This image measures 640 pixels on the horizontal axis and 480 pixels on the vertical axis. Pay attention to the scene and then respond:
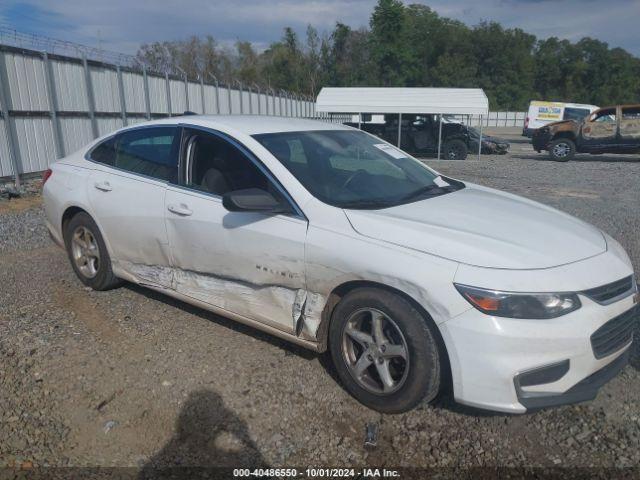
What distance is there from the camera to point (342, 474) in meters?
2.54

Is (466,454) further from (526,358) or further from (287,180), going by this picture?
(287,180)

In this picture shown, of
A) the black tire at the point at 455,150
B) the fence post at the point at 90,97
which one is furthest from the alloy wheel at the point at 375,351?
the black tire at the point at 455,150

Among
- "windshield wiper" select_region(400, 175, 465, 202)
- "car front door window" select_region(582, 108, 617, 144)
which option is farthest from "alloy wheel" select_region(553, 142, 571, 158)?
"windshield wiper" select_region(400, 175, 465, 202)

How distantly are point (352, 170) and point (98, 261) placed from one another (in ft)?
7.96

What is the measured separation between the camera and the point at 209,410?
3029 mm

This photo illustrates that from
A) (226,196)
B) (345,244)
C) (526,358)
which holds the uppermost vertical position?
(226,196)

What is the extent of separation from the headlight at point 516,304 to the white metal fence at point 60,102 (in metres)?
10.5

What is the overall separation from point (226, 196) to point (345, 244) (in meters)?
0.80

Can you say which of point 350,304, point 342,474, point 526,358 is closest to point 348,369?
point 350,304

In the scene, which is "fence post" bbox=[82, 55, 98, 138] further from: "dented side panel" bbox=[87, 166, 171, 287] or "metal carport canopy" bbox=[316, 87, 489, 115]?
"metal carport canopy" bbox=[316, 87, 489, 115]

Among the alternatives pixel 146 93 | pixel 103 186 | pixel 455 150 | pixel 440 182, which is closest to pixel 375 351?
pixel 440 182

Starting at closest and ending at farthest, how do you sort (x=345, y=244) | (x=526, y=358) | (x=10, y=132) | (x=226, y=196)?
(x=526, y=358)
(x=345, y=244)
(x=226, y=196)
(x=10, y=132)

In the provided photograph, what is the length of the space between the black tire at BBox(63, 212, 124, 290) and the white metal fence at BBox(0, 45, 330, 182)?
687 cm

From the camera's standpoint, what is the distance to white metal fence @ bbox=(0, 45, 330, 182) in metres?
10.4
